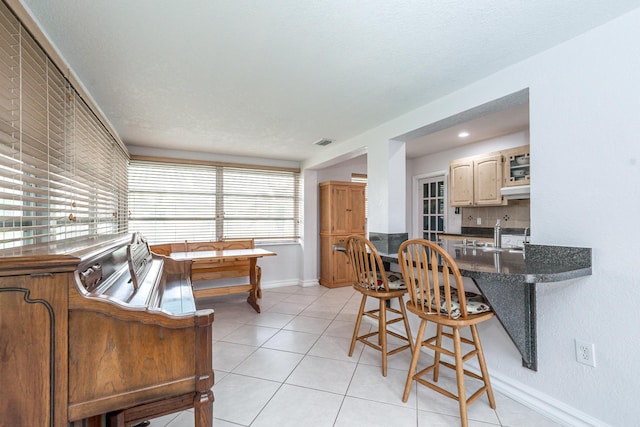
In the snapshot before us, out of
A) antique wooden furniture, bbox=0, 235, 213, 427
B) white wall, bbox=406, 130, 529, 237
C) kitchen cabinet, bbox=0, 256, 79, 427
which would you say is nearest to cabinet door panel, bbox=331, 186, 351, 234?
white wall, bbox=406, 130, 529, 237

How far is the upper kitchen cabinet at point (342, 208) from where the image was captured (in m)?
5.12

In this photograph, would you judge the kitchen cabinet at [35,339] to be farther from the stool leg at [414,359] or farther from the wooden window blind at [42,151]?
the stool leg at [414,359]

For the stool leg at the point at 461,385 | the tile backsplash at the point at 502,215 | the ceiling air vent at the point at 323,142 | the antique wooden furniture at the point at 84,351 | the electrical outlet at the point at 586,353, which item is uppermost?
the ceiling air vent at the point at 323,142

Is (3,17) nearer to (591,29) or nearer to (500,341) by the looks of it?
(591,29)

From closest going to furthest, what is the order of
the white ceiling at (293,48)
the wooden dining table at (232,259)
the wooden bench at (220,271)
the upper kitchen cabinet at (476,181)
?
1. the white ceiling at (293,48)
2. the wooden dining table at (232,259)
3. the wooden bench at (220,271)
4. the upper kitchen cabinet at (476,181)

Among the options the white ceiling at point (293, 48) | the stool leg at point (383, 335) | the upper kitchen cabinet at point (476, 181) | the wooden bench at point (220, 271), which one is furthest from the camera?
the upper kitchen cabinet at point (476, 181)

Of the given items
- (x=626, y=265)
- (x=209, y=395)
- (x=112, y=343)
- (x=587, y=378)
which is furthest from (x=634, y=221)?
(x=112, y=343)

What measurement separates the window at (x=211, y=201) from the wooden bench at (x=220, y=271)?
0.33m

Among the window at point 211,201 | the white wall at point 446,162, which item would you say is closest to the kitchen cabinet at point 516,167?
the white wall at point 446,162

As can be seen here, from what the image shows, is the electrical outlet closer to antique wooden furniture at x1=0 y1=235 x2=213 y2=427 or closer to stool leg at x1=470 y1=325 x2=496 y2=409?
stool leg at x1=470 y1=325 x2=496 y2=409

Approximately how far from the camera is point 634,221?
1506 mm

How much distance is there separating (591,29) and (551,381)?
2043 mm

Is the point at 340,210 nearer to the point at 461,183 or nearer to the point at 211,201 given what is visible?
the point at 461,183

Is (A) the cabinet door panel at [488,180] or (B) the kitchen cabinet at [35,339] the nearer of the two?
(B) the kitchen cabinet at [35,339]
